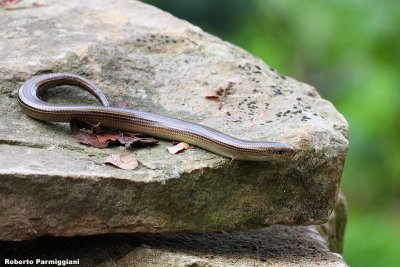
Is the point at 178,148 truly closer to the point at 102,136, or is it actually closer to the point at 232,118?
the point at 102,136

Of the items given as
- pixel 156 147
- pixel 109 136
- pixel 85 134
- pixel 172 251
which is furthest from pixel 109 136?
pixel 172 251

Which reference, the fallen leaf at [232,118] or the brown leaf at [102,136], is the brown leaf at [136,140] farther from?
the fallen leaf at [232,118]

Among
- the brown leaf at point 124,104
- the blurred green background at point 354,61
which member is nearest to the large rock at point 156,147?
the brown leaf at point 124,104

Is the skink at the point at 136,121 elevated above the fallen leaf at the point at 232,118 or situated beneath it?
situated beneath

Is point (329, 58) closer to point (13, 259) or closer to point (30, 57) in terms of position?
point (30, 57)

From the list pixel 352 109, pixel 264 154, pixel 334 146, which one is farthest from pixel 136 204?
pixel 352 109

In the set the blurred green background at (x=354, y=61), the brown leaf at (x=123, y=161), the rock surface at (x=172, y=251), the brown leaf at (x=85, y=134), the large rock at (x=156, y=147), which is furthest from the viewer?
the blurred green background at (x=354, y=61)
